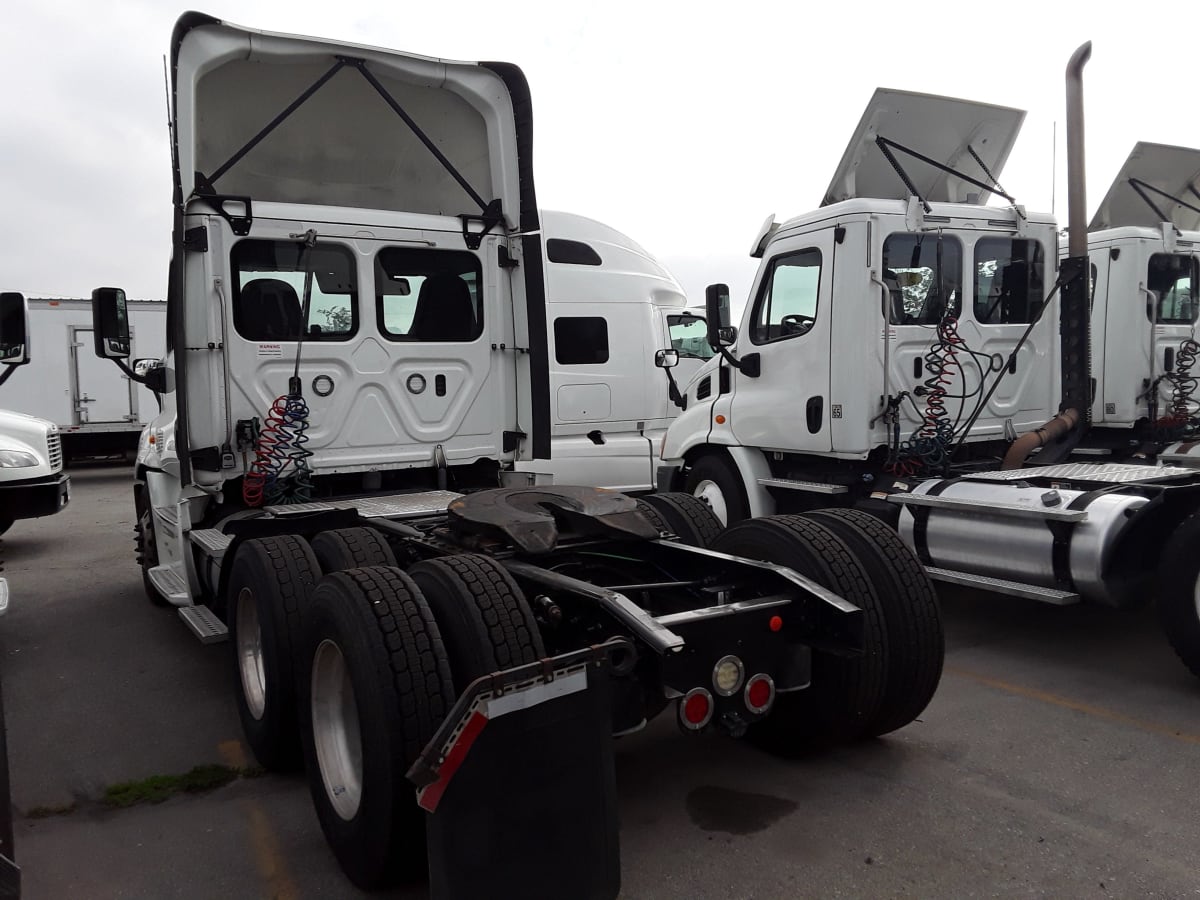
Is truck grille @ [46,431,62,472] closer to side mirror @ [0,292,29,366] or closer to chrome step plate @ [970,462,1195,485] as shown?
side mirror @ [0,292,29,366]

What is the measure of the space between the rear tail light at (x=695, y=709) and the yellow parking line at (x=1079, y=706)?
2531mm

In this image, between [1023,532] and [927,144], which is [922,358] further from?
[927,144]

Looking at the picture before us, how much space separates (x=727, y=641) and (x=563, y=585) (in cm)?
63

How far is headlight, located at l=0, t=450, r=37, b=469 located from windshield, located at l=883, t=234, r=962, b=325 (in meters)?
7.14

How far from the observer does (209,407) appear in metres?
5.07

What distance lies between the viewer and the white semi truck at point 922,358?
19.6ft

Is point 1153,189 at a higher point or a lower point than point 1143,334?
higher

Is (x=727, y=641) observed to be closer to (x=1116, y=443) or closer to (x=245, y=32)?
(x=245, y=32)

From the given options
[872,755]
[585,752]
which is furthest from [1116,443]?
[585,752]

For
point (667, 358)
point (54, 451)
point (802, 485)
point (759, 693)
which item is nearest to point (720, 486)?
point (802, 485)

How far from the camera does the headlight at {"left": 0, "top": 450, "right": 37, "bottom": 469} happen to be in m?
7.40

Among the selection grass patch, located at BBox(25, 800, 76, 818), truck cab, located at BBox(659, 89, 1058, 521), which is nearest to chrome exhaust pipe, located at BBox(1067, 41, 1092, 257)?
truck cab, located at BBox(659, 89, 1058, 521)

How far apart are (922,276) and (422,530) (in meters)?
4.15

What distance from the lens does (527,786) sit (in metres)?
2.51
